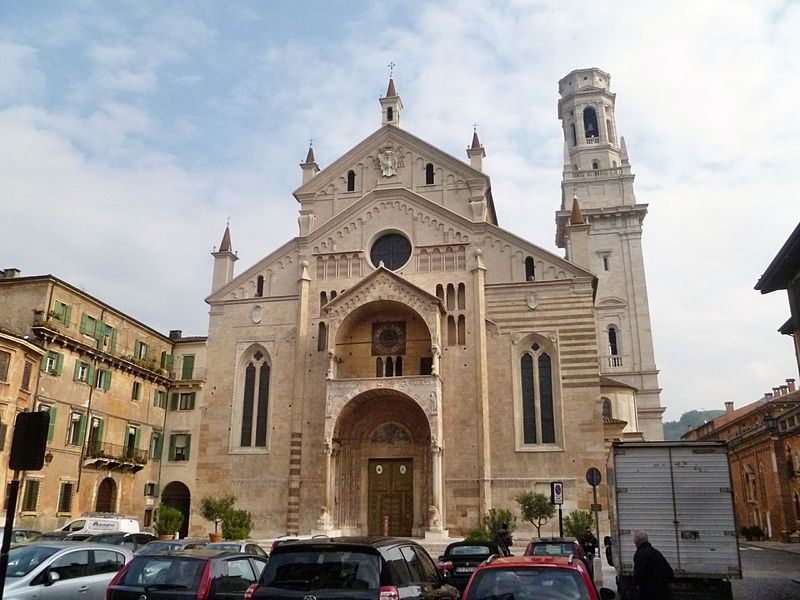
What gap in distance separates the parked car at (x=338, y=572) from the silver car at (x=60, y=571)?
494cm

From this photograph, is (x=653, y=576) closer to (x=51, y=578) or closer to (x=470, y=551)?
(x=470, y=551)

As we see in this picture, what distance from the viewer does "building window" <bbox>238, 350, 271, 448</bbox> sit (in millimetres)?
31500

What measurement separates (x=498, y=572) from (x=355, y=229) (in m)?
26.8

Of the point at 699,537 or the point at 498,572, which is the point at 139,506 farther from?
the point at 498,572

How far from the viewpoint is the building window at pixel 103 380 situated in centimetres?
3447

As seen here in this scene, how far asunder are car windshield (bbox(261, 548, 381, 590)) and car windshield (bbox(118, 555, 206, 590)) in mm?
1973

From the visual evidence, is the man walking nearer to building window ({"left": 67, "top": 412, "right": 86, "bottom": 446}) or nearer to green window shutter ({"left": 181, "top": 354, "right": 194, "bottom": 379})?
building window ({"left": 67, "top": 412, "right": 86, "bottom": 446})

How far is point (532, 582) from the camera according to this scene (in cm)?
727

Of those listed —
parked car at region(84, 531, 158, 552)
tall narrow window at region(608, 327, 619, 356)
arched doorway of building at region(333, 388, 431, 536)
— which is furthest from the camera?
tall narrow window at region(608, 327, 619, 356)

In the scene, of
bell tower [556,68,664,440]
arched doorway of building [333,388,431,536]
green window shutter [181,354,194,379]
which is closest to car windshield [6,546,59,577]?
arched doorway of building [333,388,431,536]

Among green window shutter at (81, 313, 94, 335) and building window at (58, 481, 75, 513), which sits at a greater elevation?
green window shutter at (81, 313, 94, 335)

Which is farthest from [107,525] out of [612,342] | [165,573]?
[612,342]

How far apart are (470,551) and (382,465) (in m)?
14.2

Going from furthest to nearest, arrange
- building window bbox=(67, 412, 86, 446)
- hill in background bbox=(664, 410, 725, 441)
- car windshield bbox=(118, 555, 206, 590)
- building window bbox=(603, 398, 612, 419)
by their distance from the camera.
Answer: hill in background bbox=(664, 410, 725, 441) < building window bbox=(603, 398, 612, 419) < building window bbox=(67, 412, 86, 446) < car windshield bbox=(118, 555, 206, 590)
